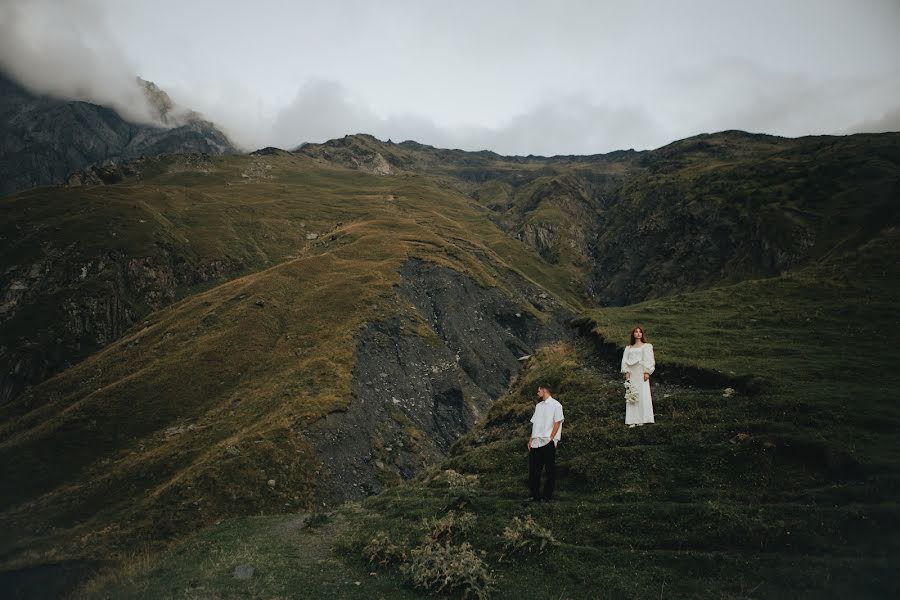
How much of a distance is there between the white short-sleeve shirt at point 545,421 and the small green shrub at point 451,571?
4133 millimetres


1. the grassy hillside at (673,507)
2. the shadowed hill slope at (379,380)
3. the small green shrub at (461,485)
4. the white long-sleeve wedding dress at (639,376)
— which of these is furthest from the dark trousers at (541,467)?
the white long-sleeve wedding dress at (639,376)

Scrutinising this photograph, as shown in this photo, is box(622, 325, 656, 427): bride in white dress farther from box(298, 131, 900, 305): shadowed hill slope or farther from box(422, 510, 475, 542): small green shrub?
box(298, 131, 900, 305): shadowed hill slope

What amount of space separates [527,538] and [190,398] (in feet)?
154

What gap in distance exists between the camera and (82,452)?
44.6 meters

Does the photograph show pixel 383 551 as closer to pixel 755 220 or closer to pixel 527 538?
pixel 527 538

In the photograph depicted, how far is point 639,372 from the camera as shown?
1833cm

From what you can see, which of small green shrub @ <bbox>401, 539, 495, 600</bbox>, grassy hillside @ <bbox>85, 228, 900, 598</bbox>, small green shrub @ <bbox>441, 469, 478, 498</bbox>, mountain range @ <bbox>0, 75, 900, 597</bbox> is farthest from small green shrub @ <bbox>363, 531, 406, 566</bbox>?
small green shrub @ <bbox>441, 469, 478, 498</bbox>

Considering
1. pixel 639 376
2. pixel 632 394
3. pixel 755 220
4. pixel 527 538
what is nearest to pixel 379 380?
pixel 632 394

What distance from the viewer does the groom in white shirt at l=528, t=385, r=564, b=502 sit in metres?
16.0

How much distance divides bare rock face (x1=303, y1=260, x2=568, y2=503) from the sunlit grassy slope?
2142 mm

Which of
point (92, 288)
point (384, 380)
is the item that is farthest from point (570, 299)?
point (92, 288)

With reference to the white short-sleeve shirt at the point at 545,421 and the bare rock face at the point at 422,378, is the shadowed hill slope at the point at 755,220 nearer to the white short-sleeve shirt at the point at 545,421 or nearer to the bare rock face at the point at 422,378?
the bare rock face at the point at 422,378

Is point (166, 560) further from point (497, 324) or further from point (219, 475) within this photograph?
point (497, 324)

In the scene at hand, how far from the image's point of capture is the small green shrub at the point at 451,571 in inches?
498
